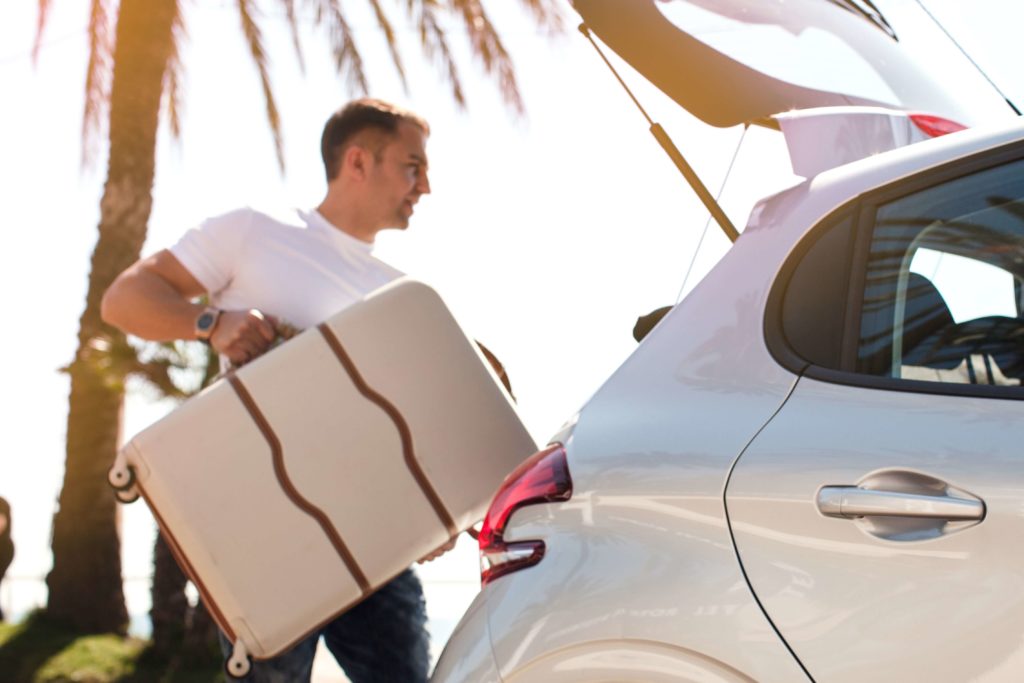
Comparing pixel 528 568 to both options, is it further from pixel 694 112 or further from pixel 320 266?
pixel 320 266

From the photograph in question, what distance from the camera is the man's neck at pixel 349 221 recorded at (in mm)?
3029

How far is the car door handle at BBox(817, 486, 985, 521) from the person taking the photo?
159 cm

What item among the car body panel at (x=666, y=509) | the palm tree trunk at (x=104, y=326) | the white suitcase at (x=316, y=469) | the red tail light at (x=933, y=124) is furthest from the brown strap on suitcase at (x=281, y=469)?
the palm tree trunk at (x=104, y=326)

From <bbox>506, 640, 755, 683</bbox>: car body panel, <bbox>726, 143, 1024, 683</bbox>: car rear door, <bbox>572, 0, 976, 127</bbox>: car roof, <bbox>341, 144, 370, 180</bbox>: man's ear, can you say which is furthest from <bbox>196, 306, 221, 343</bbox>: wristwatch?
<bbox>726, 143, 1024, 683</bbox>: car rear door

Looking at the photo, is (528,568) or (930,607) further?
(528,568)

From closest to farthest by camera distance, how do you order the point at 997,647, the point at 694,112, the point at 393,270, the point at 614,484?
the point at 997,647, the point at 614,484, the point at 694,112, the point at 393,270

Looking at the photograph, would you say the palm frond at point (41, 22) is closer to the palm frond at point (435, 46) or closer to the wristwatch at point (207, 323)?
the palm frond at point (435, 46)

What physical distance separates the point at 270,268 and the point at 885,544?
1.64 meters

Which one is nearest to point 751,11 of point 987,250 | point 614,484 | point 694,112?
point 694,112

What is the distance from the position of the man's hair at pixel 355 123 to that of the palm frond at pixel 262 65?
7.52 m

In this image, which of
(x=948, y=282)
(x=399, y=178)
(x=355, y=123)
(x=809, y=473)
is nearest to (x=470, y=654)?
(x=809, y=473)

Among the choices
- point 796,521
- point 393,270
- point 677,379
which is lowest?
point 796,521

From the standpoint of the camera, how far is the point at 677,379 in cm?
196

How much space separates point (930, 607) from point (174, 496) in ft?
4.53
